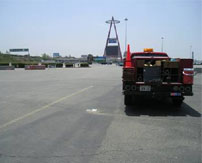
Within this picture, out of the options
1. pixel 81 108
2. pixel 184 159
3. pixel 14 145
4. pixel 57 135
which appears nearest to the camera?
pixel 184 159

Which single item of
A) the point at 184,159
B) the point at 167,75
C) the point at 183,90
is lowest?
the point at 184,159

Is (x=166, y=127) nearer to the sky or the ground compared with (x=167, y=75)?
nearer to the ground

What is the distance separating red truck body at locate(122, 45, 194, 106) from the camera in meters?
6.04

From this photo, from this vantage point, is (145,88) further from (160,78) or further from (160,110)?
(160,110)

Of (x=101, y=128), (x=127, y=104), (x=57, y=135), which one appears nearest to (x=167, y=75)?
(x=127, y=104)

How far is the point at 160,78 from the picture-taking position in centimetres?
628

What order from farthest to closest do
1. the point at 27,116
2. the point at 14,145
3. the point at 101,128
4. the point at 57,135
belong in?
the point at 27,116
the point at 101,128
the point at 57,135
the point at 14,145

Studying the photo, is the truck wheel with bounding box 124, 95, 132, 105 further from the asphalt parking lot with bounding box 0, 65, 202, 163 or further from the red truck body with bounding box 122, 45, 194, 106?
the red truck body with bounding box 122, 45, 194, 106

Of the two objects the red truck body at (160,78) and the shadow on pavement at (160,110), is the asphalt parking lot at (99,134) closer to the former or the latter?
the shadow on pavement at (160,110)

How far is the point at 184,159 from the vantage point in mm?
3189

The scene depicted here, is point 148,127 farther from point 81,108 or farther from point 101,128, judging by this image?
point 81,108

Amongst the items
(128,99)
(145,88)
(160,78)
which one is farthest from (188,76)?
(128,99)

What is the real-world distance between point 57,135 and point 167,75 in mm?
4101

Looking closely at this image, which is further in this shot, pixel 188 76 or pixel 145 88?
pixel 145 88
